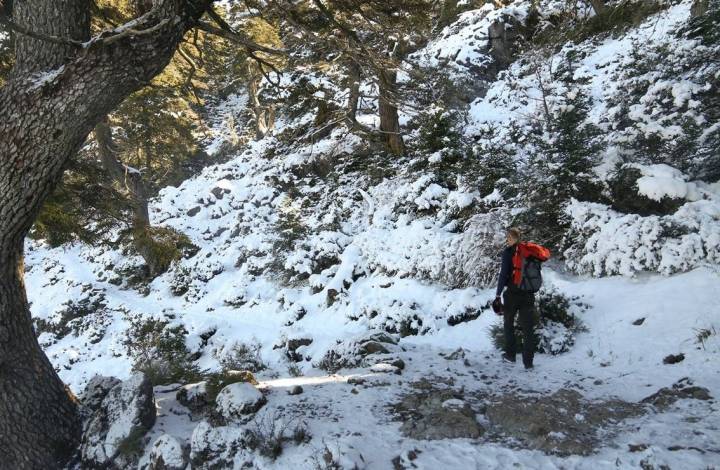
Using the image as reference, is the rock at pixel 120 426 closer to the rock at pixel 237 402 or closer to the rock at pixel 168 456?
the rock at pixel 168 456

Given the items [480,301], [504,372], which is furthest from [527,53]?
[504,372]

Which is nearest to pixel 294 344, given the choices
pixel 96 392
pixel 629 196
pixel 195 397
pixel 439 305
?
pixel 439 305

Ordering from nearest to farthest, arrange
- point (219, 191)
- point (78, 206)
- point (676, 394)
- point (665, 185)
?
point (676, 394)
point (78, 206)
point (665, 185)
point (219, 191)

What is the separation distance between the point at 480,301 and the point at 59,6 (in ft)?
21.0

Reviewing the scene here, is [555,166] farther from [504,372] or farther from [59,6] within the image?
[59,6]

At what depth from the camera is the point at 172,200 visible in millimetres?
20219

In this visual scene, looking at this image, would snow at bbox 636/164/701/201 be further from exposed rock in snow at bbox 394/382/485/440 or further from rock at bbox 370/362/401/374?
rock at bbox 370/362/401/374

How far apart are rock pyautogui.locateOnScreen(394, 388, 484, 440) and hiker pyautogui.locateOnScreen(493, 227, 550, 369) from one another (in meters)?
1.31

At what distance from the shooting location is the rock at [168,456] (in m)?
3.41

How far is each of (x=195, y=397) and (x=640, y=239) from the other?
596 cm

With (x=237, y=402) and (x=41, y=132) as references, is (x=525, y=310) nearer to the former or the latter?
(x=237, y=402)

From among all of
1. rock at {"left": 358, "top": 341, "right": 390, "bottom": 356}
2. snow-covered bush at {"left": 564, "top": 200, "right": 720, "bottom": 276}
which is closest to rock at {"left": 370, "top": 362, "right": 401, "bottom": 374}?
rock at {"left": 358, "top": 341, "right": 390, "bottom": 356}

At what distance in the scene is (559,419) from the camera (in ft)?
12.1

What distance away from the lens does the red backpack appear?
5.14 metres
